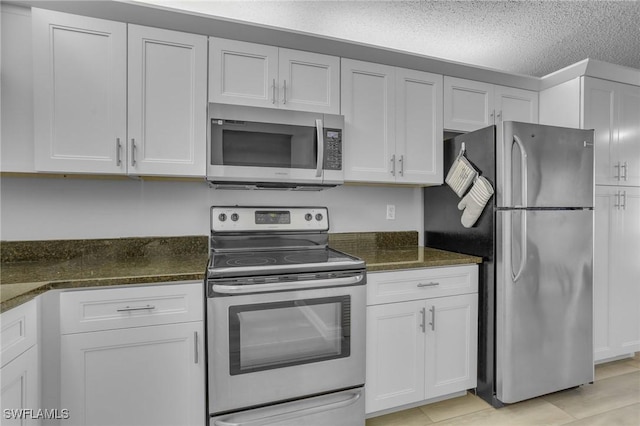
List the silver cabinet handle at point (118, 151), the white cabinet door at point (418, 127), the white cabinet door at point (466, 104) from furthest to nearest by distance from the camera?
the white cabinet door at point (466, 104), the white cabinet door at point (418, 127), the silver cabinet handle at point (118, 151)

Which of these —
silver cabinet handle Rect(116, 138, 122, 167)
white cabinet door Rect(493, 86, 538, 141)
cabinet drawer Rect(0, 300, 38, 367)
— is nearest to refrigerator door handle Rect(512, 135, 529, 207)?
white cabinet door Rect(493, 86, 538, 141)

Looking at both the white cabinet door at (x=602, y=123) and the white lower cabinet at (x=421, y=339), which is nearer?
the white lower cabinet at (x=421, y=339)

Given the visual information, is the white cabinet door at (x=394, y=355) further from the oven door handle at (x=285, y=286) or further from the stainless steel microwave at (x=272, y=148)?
the stainless steel microwave at (x=272, y=148)

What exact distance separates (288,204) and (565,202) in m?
1.73

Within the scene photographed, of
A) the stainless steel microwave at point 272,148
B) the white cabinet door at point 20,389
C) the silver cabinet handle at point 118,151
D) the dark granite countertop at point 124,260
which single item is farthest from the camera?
the stainless steel microwave at point 272,148

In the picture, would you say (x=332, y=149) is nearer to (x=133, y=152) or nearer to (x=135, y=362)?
(x=133, y=152)

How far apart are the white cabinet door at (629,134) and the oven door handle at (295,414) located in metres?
2.49

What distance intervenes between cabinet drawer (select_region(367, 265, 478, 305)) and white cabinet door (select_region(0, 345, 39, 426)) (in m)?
1.46

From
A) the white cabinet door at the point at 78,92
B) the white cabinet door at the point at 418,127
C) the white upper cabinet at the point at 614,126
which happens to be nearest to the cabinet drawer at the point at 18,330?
the white cabinet door at the point at 78,92

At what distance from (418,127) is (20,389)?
2373mm

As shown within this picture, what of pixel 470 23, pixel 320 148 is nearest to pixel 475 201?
pixel 320 148

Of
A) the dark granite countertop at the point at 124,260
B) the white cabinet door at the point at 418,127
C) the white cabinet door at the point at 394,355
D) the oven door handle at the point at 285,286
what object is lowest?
the white cabinet door at the point at 394,355

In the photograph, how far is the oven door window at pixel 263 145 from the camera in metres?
1.81

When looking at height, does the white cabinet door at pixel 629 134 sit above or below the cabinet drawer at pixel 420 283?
above
